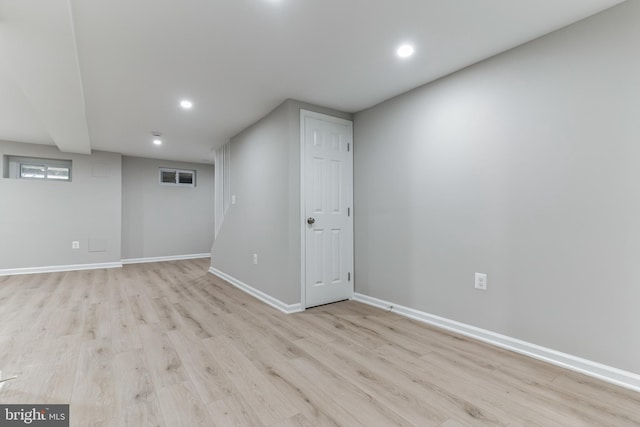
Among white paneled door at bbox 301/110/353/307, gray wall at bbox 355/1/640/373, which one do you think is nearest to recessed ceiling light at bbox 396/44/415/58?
gray wall at bbox 355/1/640/373

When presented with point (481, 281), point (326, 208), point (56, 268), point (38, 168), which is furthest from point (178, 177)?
point (481, 281)

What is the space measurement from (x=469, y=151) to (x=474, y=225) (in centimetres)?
63

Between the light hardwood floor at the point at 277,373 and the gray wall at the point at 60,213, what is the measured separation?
273cm

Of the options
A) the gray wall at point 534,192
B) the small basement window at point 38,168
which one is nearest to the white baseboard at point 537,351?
the gray wall at point 534,192

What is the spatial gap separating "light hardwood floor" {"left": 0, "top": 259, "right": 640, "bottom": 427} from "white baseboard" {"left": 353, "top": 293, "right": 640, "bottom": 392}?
2.8 inches

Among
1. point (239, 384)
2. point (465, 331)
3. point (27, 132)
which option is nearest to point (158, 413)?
point (239, 384)

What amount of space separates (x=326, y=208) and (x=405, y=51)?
69.9 inches

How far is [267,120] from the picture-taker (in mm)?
3695

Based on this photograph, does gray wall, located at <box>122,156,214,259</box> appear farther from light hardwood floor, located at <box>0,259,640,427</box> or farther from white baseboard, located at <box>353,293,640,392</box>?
Result: white baseboard, located at <box>353,293,640,392</box>

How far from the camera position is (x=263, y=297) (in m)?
3.61

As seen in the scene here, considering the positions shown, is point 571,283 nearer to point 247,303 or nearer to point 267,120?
point 247,303

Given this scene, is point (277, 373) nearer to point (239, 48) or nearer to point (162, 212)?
point (239, 48)

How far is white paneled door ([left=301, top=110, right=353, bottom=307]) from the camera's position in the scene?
10.7ft

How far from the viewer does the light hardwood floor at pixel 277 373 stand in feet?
4.93
